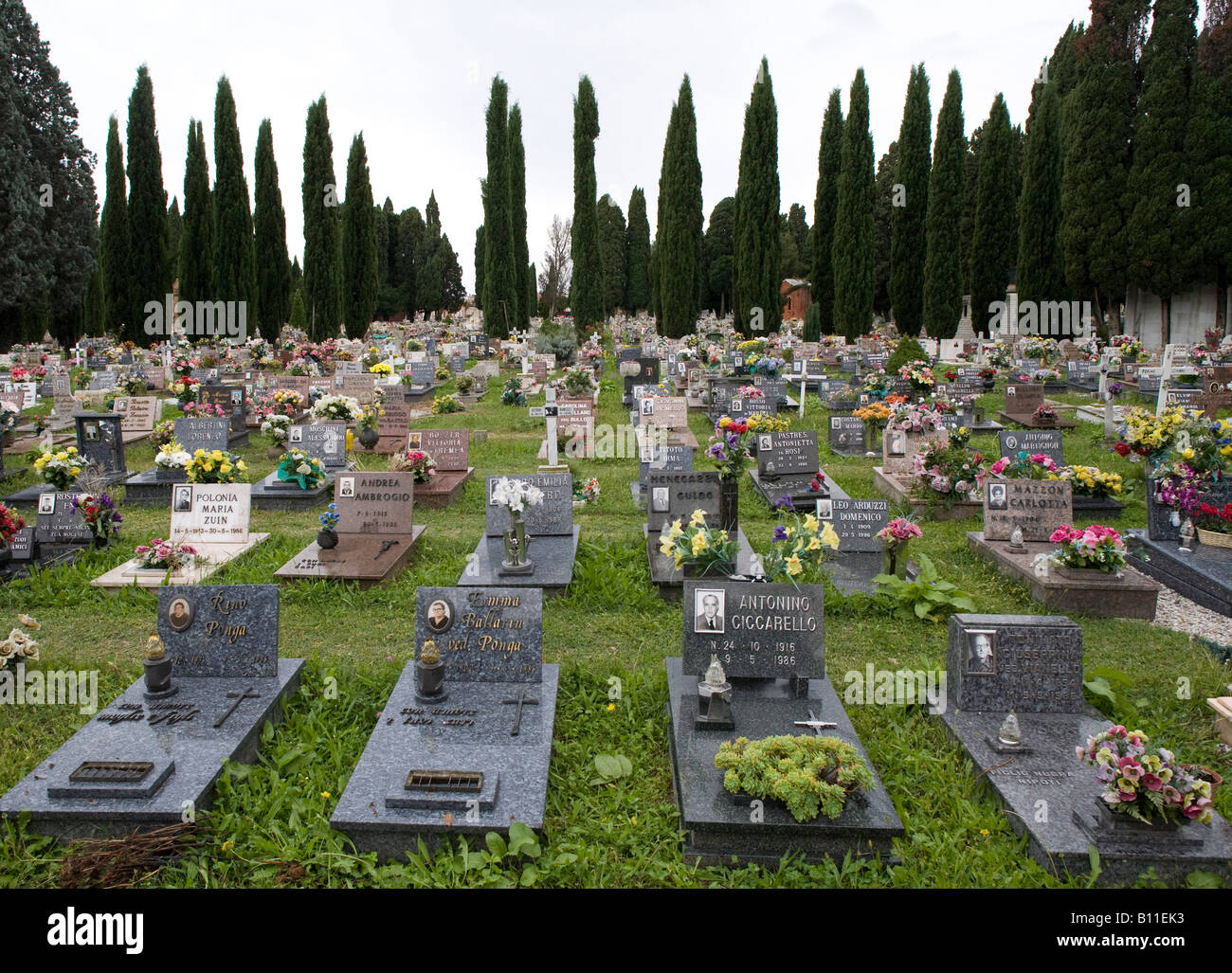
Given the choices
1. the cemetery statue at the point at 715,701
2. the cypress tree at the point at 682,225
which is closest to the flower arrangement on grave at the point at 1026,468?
the cemetery statue at the point at 715,701

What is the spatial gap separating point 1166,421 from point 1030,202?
2696 cm

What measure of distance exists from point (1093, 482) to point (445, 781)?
9.26 m

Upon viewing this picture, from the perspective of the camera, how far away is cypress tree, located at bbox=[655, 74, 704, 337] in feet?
122

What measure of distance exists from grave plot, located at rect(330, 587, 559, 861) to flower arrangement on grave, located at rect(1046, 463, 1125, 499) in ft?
25.0

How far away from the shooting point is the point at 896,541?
8.08 metres

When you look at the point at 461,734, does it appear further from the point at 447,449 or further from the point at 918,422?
the point at 918,422

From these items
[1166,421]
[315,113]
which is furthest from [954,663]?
[315,113]

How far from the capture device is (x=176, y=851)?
4215 millimetres

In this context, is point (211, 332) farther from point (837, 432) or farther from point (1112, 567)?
point (1112, 567)

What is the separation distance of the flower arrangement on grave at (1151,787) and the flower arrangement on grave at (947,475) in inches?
270

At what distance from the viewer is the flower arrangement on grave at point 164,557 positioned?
27.5 feet

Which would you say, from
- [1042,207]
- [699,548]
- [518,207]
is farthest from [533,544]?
[518,207]

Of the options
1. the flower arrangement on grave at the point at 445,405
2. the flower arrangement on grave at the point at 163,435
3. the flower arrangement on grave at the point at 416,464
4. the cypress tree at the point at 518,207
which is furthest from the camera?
the cypress tree at the point at 518,207

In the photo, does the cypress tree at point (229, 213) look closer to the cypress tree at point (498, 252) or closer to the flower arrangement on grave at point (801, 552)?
the cypress tree at point (498, 252)
